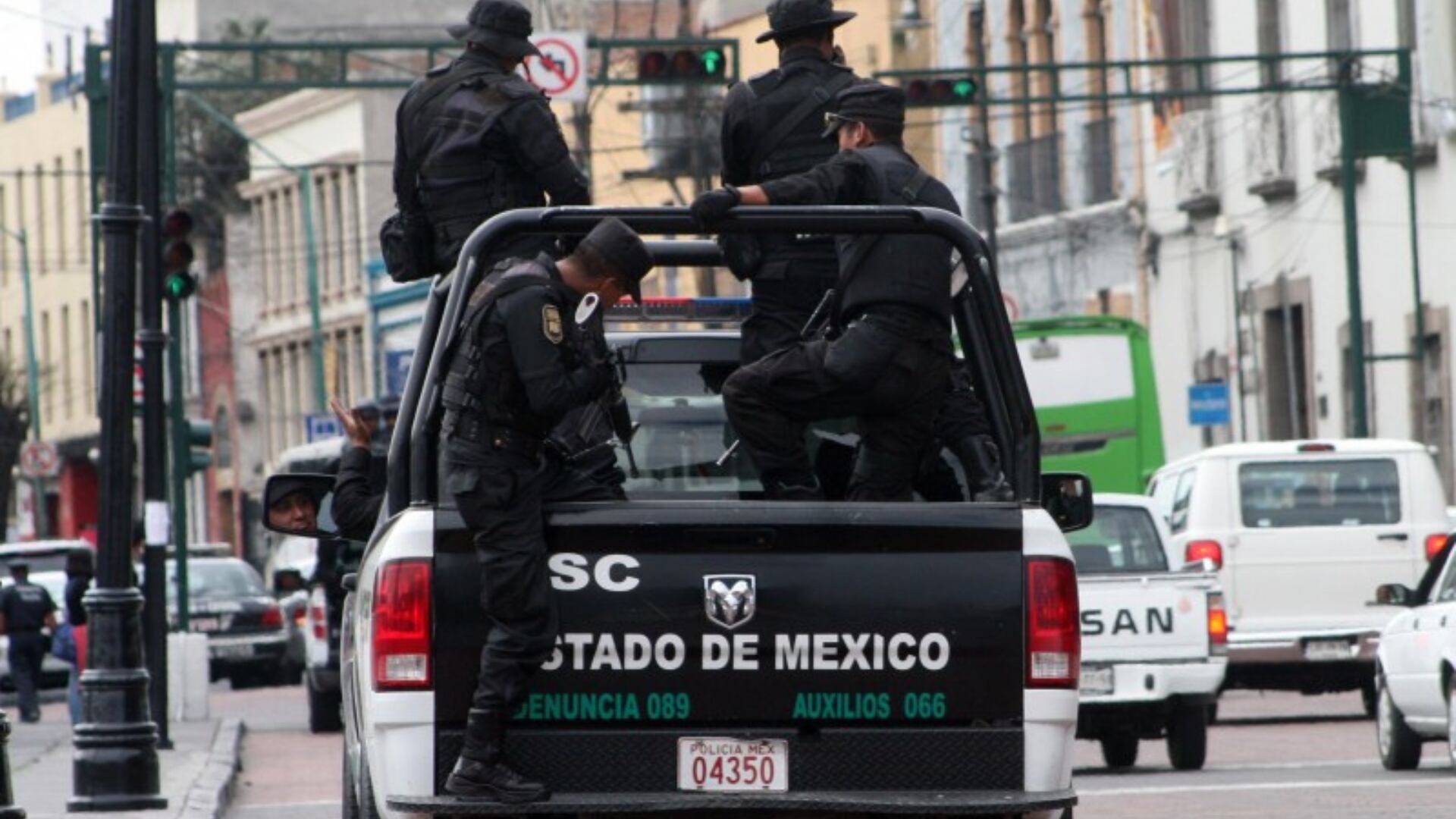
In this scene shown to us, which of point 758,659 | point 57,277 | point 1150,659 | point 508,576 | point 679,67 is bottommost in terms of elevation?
point 1150,659

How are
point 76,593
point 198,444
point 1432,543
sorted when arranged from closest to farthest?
point 1432,543
point 76,593
point 198,444

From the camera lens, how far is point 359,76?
233ft

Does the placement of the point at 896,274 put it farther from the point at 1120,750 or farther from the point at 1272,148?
the point at 1272,148

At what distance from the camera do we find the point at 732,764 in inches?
365

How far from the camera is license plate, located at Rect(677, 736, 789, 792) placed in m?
9.25

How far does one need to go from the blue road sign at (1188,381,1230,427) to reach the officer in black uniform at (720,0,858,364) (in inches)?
1240

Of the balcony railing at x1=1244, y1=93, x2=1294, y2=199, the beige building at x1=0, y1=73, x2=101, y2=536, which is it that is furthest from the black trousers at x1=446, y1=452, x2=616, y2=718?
the beige building at x1=0, y1=73, x2=101, y2=536

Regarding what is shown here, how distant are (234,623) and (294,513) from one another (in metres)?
26.4

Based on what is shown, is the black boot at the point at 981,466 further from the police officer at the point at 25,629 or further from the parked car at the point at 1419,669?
the police officer at the point at 25,629

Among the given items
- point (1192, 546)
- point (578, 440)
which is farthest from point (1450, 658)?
point (578, 440)

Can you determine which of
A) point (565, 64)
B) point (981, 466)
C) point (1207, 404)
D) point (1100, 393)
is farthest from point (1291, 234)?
point (981, 466)

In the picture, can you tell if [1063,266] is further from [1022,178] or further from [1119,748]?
[1119,748]

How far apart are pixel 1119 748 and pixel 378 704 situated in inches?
440

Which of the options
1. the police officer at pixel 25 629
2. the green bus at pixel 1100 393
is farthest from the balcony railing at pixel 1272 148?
the police officer at pixel 25 629
